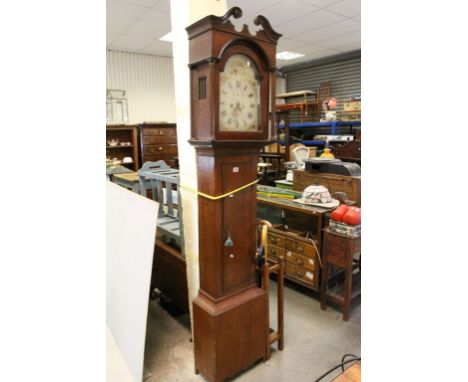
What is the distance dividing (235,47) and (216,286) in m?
1.14

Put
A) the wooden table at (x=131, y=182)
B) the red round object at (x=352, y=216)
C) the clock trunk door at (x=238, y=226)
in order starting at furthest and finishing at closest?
the wooden table at (x=131, y=182) < the red round object at (x=352, y=216) < the clock trunk door at (x=238, y=226)

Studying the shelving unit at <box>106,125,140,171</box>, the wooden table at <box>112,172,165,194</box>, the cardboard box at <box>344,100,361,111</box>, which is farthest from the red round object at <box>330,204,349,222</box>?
the shelving unit at <box>106,125,140,171</box>

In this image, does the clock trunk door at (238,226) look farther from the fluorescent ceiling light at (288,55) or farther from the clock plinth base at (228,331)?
the fluorescent ceiling light at (288,55)

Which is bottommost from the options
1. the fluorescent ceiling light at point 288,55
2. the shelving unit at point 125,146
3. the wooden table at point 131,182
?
the wooden table at point 131,182

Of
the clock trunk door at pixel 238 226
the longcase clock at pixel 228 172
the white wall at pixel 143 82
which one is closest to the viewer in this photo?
the longcase clock at pixel 228 172

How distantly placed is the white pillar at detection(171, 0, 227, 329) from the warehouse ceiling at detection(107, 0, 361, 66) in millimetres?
2448

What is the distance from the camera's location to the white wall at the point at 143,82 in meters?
6.21

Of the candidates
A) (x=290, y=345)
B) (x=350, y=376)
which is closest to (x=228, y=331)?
(x=290, y=345)

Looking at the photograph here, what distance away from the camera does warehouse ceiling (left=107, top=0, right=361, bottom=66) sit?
158 inches

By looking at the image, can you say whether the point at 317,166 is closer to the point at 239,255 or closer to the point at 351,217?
the point at 351,217

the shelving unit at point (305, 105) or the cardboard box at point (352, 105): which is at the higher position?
the shelving unit at point (305, 105)

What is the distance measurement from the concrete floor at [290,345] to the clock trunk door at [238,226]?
57 cm

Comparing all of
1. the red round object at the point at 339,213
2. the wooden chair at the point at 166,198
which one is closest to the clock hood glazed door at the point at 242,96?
the wooden chair at the point at 166,198
